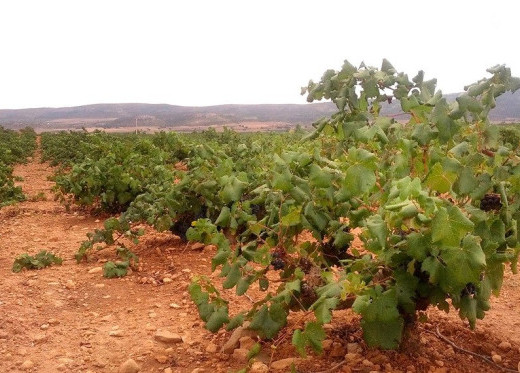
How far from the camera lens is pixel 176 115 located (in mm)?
126438

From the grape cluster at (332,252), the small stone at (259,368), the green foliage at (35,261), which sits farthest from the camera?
the green foliage at (35,261)

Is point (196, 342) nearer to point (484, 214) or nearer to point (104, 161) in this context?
point (484, 214)

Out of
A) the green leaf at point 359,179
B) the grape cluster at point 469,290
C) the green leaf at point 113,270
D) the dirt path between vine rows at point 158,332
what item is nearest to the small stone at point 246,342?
the dirt path between vine rows at point 158,332

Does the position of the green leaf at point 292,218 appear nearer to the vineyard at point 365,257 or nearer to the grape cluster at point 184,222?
the vineyard at point 365,257

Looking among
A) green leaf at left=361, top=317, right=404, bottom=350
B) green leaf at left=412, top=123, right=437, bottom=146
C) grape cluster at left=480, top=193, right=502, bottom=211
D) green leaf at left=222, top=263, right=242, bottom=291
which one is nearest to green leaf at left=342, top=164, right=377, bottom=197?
green leaf at left=412, top=123, right=437, bottom=146

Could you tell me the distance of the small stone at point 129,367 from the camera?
331cm

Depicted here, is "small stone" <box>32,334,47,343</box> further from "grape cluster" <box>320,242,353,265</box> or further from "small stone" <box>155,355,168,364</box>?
"grape cluster" <box>320,242,353,265</box>

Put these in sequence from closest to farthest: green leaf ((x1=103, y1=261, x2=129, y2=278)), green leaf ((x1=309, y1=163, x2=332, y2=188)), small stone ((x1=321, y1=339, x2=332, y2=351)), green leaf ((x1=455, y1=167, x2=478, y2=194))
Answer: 1. green leaf ((x1=455, y1=167, x2=478, y2=194))
2. green leaf ((x1=309, y1=163, x2=332, y2=188))
3. small stone ((x1=321, y1=339, x2=332, y2=351))
4. green leaf ((x1=103, y1=261, x2=129, y2=278))

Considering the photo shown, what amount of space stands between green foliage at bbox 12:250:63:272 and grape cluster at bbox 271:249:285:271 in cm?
321

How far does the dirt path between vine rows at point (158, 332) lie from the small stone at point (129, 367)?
0.16 ft

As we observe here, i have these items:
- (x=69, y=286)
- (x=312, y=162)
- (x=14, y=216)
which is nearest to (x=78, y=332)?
(x=69, y=286)

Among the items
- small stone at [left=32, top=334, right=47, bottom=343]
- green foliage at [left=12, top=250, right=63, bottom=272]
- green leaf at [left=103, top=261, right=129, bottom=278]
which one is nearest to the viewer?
small stone at [left=32, top=334, right=47, bottom=343]

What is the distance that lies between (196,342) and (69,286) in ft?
5.92

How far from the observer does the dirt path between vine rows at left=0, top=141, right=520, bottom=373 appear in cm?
319
